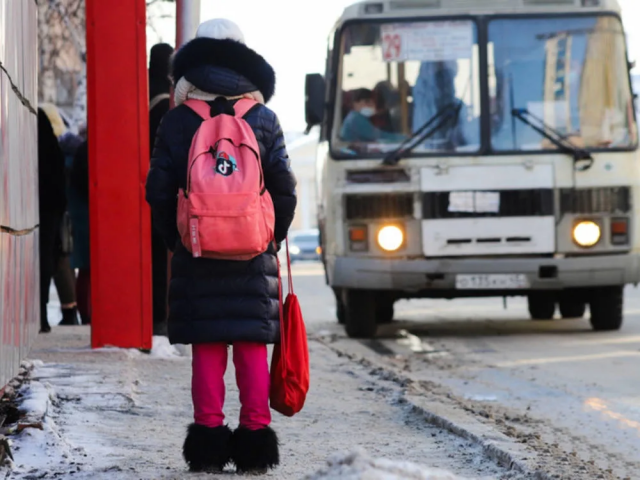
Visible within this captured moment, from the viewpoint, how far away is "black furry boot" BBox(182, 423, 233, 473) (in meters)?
4.98

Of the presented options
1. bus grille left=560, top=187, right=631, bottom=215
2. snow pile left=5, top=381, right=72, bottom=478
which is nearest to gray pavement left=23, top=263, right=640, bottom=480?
snow pile left=5, top=381, right=72, bottom=478

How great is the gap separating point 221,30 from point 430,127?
23.6 feet

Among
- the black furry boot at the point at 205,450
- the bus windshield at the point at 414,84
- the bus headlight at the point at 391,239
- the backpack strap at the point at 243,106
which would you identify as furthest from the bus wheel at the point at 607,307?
the black furry boot at the point at 205,450

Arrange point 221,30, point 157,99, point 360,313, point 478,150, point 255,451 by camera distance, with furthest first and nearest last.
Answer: point 360,313, point 478,150, point 157,99, point 221,30, point 255,451

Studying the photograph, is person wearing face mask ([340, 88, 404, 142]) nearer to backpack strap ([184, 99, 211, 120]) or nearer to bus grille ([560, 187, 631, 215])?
bus grille ([560, 187, 631, 215])

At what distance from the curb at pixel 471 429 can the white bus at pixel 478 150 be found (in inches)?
134

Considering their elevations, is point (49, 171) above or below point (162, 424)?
above

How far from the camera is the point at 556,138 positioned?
1227 centimetres

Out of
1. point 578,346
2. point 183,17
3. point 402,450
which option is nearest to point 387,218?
point 578,346

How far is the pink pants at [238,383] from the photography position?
16.6ft

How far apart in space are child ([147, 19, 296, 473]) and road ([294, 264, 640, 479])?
3.93ft

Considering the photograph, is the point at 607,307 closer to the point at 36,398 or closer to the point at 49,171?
the point at 49,171

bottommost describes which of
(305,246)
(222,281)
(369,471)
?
(369,471)

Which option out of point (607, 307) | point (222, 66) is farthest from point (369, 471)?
point (607, 307)
